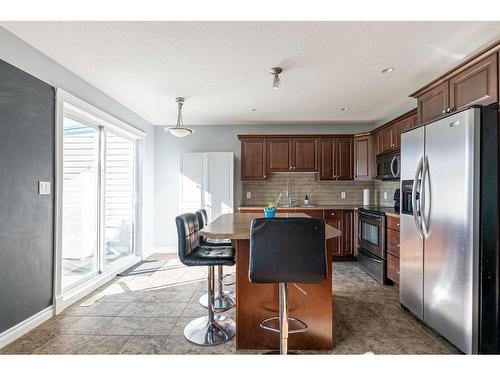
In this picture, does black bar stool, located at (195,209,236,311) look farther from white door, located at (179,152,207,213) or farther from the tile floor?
white door, located at (179,152,207,213)

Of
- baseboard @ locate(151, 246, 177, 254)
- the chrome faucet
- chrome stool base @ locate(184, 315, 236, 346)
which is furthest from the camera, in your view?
baseboard @ locate(151, 246, 177, 254)

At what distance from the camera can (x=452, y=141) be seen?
203 cm

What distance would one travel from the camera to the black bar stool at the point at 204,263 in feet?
6.91

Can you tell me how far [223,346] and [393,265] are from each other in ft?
7.54

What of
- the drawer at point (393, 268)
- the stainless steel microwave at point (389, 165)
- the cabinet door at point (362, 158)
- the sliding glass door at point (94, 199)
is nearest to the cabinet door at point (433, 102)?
the stainless steel microwave at point (389, 165)

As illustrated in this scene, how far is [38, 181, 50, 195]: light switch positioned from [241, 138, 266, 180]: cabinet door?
2940 millimetres

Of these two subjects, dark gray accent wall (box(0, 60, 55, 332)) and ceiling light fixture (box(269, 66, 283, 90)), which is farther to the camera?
ceiling light fixture (box(269, 66, 283, 90))

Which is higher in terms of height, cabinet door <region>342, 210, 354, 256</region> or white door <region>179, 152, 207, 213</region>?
white door <region>179, 152, 207, 213</region>

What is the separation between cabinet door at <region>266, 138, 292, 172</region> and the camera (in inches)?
190

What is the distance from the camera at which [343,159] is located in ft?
15.8

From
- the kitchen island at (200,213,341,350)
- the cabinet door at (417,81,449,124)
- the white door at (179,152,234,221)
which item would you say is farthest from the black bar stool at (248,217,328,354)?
the white door at (179,152,234,221)

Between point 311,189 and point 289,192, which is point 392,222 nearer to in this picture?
point 311,189

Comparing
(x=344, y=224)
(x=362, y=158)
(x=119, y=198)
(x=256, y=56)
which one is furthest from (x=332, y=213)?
(x=119, y=198)
